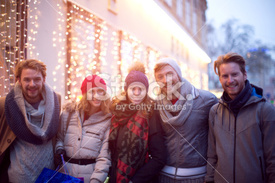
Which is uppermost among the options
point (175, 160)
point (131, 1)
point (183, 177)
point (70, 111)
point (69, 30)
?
point (131, 1)

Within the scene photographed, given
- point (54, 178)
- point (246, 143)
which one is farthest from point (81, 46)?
point (246, 143)

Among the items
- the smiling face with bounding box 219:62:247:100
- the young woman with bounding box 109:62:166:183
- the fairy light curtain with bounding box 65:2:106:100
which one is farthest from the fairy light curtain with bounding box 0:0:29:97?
the smiling face with bounding box 219:62:247:100

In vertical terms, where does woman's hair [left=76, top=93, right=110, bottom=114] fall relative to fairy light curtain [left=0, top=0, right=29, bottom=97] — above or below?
below

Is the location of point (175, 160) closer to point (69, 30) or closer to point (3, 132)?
point (3, 132)

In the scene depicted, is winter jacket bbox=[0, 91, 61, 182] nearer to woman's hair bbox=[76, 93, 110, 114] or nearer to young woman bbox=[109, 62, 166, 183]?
woman's hair bbox=[76, 93, 110, 114]

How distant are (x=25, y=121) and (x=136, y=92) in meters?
1.29

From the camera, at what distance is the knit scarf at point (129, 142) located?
7.12ft

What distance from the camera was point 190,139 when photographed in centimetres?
228

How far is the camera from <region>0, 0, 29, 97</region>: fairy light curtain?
3.38 m

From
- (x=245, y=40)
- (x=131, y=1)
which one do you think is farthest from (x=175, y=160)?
(x=245, y=40)

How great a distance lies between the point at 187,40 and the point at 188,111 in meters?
13.5

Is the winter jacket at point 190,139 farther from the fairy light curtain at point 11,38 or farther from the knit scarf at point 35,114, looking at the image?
the fairy light curtain at point 11,38

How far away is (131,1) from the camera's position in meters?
7.60

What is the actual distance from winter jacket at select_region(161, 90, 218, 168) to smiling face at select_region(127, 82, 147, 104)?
444 millimetres
